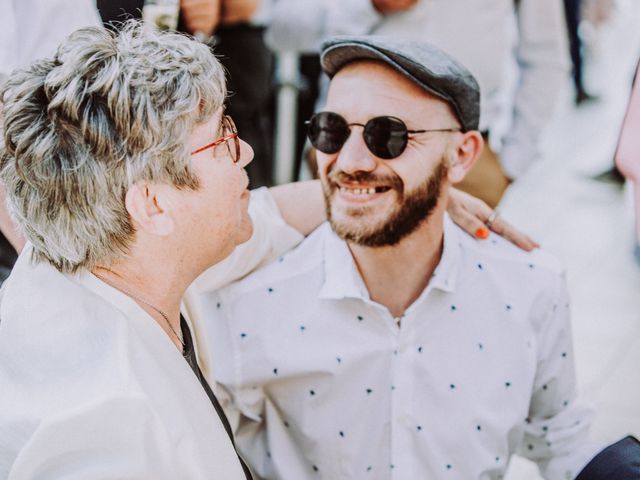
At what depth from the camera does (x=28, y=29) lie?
2.09m

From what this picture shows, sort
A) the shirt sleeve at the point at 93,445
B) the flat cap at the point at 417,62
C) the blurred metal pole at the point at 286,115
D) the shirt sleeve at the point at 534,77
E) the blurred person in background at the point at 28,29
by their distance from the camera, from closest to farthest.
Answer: the shirt sleeve at the point at 93,445 → the flat cap at the point at 417,62 → the blurred person in background at the point at 28,29 → the shirt sleeve at the point at 534,77 → the blurred metal pole at the point at 286,115

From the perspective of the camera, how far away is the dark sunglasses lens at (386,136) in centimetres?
198

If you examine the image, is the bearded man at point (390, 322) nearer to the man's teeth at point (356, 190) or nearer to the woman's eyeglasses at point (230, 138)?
the man's teeth at point (356, 190)

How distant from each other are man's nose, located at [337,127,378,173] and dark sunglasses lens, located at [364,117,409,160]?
15mm

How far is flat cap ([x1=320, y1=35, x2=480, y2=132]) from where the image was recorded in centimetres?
194

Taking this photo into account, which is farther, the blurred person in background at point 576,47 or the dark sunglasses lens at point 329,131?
the blurred person in background at point 576,47

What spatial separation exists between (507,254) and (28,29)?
1234 millimetres

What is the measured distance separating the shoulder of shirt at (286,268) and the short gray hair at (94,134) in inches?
19.4

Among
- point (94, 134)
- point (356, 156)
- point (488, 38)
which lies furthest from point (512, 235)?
point (488, 38)

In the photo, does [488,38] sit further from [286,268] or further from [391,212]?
[286,268]

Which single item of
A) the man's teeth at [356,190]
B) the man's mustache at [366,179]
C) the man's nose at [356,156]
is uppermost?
the man's nose at [356,156]

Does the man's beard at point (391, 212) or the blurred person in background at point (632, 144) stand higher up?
the blurred person in background at point (632, 144)

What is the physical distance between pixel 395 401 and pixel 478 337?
9.6 inches

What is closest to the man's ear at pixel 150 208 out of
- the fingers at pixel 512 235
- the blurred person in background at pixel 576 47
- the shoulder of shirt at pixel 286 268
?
the shoulder of shirt at pixel 286 268
